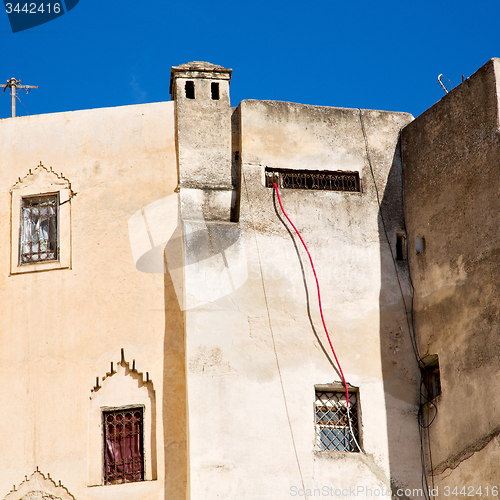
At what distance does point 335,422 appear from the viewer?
12914 millimetres

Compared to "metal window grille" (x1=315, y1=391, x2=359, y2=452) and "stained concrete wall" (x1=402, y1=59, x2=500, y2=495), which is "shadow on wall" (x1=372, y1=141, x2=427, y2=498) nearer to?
"stained concrete wall" (x1=402, y1=59, x2=500, y2=495)

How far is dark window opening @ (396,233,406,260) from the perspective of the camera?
14008mm

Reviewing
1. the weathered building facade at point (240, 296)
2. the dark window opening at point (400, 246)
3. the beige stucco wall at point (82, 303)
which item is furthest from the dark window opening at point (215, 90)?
the dark window opening at point (400, 246)

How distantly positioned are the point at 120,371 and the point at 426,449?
4513mm

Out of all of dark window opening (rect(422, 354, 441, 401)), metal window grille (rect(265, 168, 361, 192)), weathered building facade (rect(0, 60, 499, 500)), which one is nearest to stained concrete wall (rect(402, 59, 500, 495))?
weathered building facade (rect(0, 60, 499, 500))

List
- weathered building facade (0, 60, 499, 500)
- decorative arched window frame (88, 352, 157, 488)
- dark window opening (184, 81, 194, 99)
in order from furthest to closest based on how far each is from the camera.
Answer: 1. dark window opening (184, 81, 194, 99)
2. decorative arched window frame (88, 352, 157, 488)
3. weathered building facade (0, 60, 499, 500)

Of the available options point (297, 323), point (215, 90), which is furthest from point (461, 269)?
point (215, 90)

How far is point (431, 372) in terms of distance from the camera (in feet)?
43.5

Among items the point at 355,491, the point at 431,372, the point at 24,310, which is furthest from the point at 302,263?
the point at 24,310

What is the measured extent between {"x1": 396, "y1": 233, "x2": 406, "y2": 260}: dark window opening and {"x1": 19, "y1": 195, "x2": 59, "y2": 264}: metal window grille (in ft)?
17.3

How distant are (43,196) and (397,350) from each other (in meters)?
5.92

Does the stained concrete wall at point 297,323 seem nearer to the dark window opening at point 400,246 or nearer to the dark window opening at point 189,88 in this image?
the dark window opening at point 400,246

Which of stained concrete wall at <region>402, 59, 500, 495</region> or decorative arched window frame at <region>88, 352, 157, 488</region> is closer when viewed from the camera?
stained concrete wall at <region>402, 59, 500, 495</region>

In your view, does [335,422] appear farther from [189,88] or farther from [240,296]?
[189,88]
